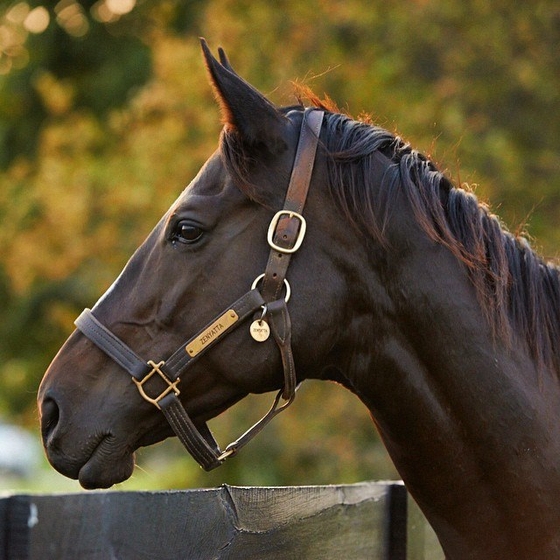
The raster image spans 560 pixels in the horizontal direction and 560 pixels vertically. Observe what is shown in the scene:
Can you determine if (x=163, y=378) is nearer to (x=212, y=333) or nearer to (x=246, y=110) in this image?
(x=212, y=333)

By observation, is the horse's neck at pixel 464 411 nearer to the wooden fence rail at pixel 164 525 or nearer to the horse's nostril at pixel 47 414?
the wooden fence rail at pixel 164 525

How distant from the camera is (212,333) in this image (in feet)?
8.89

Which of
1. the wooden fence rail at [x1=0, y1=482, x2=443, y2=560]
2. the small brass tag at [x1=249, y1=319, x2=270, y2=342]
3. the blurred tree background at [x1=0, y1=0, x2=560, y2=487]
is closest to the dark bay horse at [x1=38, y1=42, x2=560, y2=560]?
the small brass tag at [x1=249, y1=319, x2=270, y2=342]

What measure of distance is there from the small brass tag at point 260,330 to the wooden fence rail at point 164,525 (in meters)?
0.46

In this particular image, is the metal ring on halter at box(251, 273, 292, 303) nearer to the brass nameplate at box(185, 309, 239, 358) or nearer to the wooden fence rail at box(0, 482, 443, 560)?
the brass nameplate at box(185, 309, 239, 358)

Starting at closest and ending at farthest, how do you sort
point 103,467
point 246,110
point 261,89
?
point 103,467 < point 246,110 < point 261,89

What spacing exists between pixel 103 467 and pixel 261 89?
8.91 metres

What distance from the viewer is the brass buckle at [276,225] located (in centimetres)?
272

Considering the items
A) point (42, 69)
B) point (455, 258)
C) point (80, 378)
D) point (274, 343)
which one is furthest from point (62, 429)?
point (42, 69)

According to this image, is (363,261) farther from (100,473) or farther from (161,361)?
(100,473)

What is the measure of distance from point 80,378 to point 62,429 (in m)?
0.15

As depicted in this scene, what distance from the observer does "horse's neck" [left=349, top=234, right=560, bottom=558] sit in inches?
105

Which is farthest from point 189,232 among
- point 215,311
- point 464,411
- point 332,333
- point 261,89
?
point 261,89

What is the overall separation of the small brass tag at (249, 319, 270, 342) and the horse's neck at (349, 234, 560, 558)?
30cm
